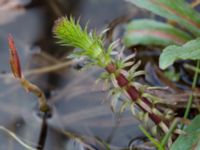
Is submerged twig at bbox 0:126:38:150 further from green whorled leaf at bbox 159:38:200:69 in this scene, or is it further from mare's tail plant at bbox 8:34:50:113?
green whorled leaf at bbox 159:38:200:69

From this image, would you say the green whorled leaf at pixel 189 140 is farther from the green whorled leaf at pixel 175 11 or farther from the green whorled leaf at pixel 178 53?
the green whorled leaf at pixel 175 11

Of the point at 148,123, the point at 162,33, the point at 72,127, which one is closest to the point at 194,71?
the point at 162,33

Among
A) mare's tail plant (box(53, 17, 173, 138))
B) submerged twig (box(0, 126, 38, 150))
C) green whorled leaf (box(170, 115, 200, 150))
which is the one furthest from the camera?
submerged twig (box(0, 126, 38, 150))

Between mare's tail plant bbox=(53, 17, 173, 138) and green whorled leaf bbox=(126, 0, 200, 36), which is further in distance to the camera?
green whorled leaf bbox=(126, 0, 200, 36)

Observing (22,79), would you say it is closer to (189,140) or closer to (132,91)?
(132,91)

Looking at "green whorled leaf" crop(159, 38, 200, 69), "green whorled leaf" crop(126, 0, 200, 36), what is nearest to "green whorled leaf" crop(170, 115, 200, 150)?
"green whorled leaf" crop(159, 38, 200, 69)

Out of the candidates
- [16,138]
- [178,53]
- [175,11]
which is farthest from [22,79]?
[175,11]

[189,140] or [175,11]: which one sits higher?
[175,11]
